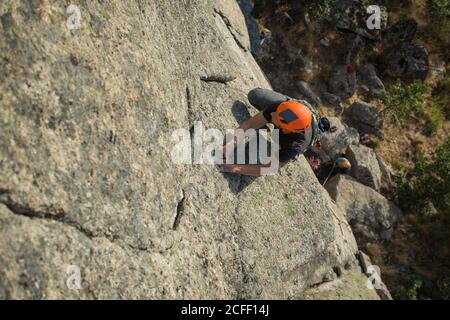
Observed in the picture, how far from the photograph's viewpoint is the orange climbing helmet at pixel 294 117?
8.52 metres

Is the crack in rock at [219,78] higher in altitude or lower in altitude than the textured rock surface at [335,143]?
higher

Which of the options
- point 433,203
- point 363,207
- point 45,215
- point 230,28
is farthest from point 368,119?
point 45,215

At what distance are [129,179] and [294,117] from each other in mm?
3764

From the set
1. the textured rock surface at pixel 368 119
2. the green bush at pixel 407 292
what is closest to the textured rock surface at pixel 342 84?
the textured rock surface at pixel 368 119

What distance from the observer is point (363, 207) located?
18.1m

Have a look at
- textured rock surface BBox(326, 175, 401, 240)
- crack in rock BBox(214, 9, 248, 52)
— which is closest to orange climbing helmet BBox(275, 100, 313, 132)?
crack in rock BBox(214, 9, 248, 52)

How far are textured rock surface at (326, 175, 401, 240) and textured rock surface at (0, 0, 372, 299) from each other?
7.84m

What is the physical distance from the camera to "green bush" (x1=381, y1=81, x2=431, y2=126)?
851 inches

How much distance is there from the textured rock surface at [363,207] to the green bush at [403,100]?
19.3 ft

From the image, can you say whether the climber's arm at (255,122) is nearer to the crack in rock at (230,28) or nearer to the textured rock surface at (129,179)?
the textured rock surface at (129,179)

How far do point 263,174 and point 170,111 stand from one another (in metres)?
2.68

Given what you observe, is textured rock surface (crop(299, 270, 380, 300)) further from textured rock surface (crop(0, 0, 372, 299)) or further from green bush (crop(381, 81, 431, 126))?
green bush (crop(381, 81, 431, 126))

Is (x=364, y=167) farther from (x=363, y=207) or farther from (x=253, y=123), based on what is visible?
(x=253, y=123)
